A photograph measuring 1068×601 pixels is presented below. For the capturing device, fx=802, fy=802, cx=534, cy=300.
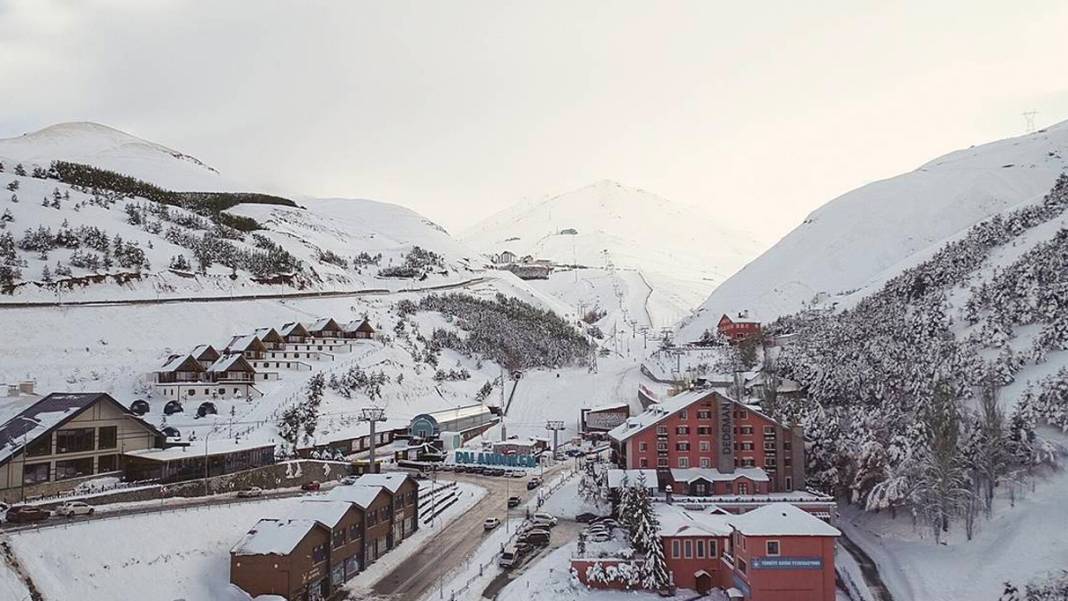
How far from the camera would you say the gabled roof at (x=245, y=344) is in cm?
5656

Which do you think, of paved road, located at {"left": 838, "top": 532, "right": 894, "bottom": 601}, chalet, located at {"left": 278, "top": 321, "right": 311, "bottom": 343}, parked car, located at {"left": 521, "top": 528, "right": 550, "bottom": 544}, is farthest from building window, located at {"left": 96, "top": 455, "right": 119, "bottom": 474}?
paved road, located at {"left": 838, "top": 532, "right": 894, "bottom": 601}

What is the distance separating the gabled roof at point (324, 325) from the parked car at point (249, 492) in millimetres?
29124

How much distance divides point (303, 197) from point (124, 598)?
16596 centimetres

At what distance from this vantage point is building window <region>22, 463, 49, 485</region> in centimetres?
3161

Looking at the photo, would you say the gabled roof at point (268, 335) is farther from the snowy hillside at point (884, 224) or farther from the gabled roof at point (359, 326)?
the snowy hillside at point (884, 224)

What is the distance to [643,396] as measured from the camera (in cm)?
7000

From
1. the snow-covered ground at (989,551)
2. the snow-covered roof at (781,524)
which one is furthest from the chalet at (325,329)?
the snow-covered ground at (989,551)

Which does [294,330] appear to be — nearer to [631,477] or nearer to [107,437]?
[107,437]

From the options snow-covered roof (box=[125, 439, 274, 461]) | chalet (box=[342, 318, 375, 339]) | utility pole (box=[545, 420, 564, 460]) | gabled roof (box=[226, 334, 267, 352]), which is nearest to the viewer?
snow-covered roof (box=[125, 439, 274, 461])

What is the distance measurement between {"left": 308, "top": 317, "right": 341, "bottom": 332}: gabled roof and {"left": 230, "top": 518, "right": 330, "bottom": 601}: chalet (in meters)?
37.1

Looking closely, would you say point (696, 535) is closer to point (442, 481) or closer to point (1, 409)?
point (442, 481)

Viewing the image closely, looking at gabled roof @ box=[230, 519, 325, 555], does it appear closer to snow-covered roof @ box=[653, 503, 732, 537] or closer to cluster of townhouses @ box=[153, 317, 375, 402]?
snow-covered roof @ box=[653, 503, 732, 537]

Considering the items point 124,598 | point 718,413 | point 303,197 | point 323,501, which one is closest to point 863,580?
point 718,413

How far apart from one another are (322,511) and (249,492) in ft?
22.3
